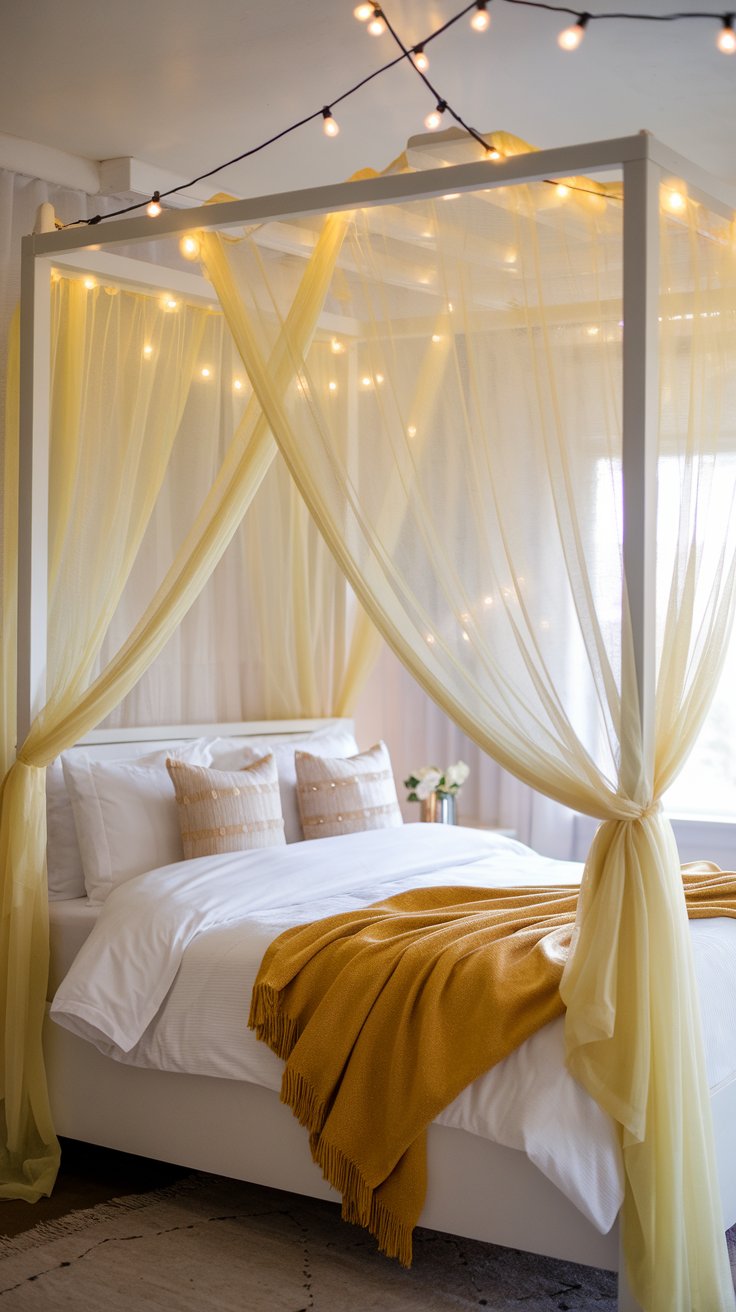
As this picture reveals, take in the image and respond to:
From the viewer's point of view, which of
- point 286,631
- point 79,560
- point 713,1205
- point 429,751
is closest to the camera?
point 713,1205

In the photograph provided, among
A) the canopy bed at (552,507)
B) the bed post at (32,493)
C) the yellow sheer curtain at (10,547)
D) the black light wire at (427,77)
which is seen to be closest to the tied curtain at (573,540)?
the canopy bed at (552,507)

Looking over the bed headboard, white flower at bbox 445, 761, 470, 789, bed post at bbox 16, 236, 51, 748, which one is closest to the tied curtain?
bed post at bbox 16, 236, 51, 748

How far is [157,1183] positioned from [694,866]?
1.79 metres

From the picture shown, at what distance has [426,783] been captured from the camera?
221 inches

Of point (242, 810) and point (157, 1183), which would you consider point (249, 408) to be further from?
point (157, 1183)

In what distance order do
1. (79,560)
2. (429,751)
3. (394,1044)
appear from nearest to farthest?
(394,1044), (79,560), (429,751)

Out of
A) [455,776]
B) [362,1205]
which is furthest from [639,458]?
[455,776]

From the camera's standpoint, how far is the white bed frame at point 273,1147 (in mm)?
2818

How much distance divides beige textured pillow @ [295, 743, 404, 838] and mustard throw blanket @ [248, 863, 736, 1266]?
1138mm

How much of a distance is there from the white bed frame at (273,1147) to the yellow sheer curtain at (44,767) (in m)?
0.11

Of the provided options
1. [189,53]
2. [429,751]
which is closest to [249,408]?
[189,53]

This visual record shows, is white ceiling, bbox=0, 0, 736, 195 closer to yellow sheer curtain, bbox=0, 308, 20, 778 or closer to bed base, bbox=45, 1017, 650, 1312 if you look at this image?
yellow sheer curtain, bbox=0, 308, 20, 778

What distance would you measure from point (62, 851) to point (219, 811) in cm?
48

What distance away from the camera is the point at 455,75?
3807mm
